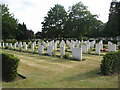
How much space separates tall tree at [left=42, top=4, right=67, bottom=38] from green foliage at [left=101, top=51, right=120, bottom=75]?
110 feet

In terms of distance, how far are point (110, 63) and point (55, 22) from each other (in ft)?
118

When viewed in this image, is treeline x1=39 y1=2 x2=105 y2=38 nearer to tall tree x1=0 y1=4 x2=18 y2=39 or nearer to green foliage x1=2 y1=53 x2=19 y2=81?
tall tree x1=0 y1=4 x2=18 y2=39

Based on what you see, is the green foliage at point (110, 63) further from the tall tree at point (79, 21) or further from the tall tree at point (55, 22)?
the tall tree at point (55, 22)

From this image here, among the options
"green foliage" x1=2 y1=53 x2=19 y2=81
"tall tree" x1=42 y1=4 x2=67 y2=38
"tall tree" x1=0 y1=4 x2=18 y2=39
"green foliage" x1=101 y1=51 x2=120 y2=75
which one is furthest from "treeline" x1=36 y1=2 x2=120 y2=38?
A: "green foliage" x1=2 y1=53 x2=19 y2=81

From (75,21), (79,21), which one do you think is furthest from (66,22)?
(79,21)

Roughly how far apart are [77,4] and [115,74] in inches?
1362

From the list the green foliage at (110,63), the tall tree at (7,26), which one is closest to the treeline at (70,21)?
the tall tree at (7,26)

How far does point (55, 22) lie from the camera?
4247 cm

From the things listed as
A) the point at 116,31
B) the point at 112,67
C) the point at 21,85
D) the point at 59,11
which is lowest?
the point at 21,85

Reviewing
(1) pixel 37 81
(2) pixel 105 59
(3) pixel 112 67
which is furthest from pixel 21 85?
A: (3) pixel 112 67

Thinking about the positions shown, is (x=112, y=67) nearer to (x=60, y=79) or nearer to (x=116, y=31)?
(x=60, y=79)

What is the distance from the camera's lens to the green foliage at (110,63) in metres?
7.25

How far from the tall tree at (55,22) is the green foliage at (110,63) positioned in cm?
3346

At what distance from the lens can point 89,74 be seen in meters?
7.32
